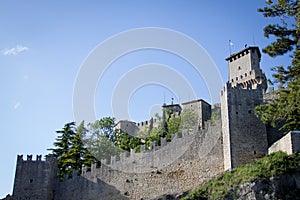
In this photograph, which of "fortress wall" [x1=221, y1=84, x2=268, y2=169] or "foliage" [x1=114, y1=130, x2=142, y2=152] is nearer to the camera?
"fortress wall" [x1=221, y1=84, x2=268, y2=169]

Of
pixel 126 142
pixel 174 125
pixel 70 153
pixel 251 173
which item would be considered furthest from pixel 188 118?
pixel 251 173

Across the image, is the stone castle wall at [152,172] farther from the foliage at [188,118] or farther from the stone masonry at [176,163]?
the foliage at [188,118]

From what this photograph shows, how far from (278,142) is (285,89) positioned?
10.5 feet

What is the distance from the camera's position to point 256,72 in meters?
48.7

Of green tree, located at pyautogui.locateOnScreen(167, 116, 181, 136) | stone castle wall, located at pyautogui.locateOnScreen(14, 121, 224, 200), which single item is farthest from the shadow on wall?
green tree, located at pyautogui.locateOnScreen(167, 116, 181, 136)

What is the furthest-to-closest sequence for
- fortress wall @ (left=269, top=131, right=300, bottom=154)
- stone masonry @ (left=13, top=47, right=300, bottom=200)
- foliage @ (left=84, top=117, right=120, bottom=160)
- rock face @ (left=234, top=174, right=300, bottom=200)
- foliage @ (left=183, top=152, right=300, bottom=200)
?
foliage @ (left=84, top=117, right=120, bottom=160), stone masonry @ (left=13, top=47, right=300, bottom=200), fortress wall @ (left=269, top=131, right=300, bottom=154), foliage @ (left=183, top=152, right=300, bottom=200), rock face @ (left=234, top=174, right=300, bottom=200)

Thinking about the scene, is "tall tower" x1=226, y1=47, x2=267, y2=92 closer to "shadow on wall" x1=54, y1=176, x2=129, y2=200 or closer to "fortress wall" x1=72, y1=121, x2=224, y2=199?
"fortress wall" x1=72, y1=121, x2=224, y2=199

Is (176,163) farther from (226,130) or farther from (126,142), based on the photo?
(126,142)

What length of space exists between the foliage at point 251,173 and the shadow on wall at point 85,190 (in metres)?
7.77

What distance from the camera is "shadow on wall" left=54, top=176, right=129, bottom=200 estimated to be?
28844 mm

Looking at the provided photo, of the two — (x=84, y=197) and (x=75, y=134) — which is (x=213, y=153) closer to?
(x=84, y=197)

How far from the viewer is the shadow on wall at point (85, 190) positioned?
28844 mm

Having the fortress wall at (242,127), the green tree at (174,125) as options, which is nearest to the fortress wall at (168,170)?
the fortress wall at (242,127)

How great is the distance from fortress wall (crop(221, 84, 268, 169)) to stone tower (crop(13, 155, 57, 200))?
13422 millimetres
